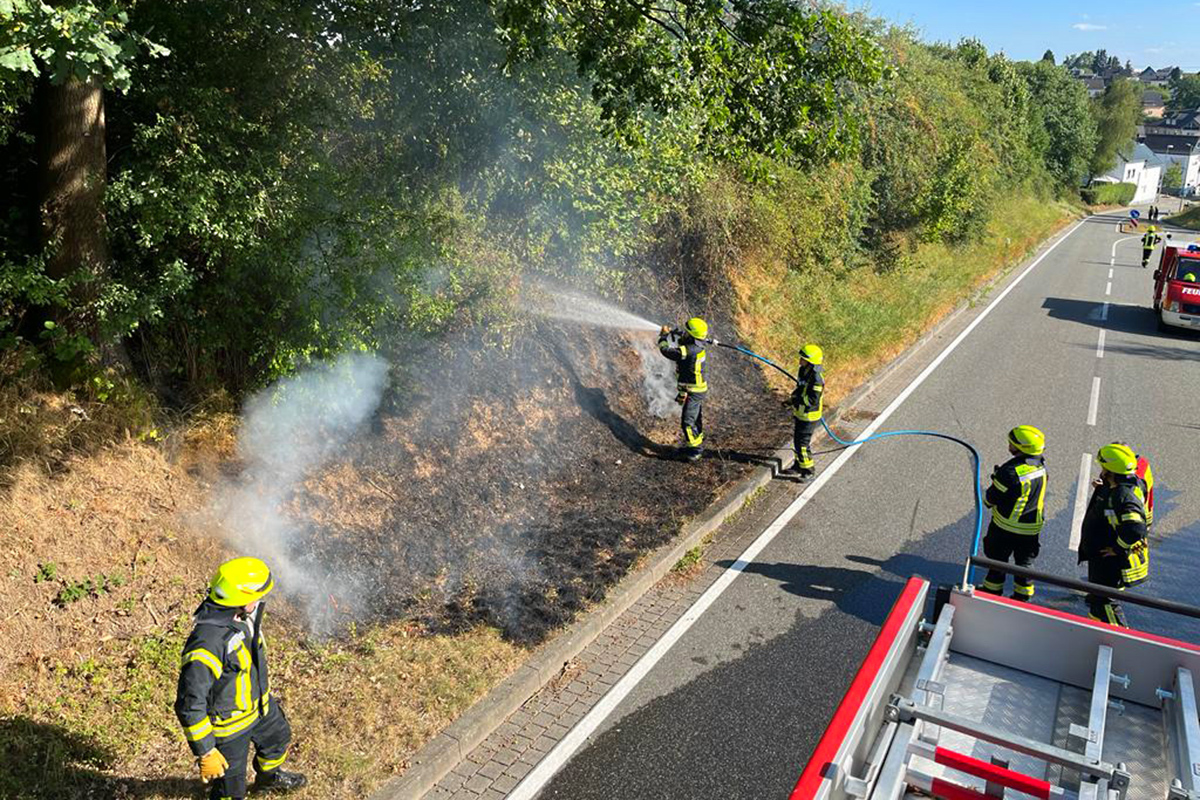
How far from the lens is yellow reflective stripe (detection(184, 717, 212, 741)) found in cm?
389

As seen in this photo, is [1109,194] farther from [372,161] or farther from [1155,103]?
[1155,103]

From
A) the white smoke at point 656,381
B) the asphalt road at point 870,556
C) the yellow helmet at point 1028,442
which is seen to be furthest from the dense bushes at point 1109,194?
the yellow helmet at point 1028,442

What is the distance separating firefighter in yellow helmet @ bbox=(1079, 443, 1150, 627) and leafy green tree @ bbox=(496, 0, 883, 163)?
378cm

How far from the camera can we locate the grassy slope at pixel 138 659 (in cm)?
450

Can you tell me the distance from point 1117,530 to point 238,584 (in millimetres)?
5868

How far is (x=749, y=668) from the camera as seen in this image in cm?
592

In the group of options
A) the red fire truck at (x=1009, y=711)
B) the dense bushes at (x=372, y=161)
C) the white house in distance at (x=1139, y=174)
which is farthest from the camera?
the white house in distance at (x=1139, y=174)

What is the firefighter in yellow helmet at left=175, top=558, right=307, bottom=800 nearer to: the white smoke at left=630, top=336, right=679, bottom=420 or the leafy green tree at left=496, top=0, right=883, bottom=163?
the leafy green tree at left=496, top=0, right=883, bottom=163

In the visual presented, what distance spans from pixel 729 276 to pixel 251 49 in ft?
31.1

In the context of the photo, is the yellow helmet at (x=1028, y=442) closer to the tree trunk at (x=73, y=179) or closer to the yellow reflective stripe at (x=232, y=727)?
the yellow reflective stripe at (x=232, y=727)

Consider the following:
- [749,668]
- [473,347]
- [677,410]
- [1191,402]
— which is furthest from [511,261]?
[1191,402]

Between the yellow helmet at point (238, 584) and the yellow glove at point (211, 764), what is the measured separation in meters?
0.73

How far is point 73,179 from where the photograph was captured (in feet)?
18.3

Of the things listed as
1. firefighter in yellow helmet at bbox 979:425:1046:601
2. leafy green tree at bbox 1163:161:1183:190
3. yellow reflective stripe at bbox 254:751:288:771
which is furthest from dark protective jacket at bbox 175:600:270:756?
leafy green tree at bbox 1163:161:1183:190
